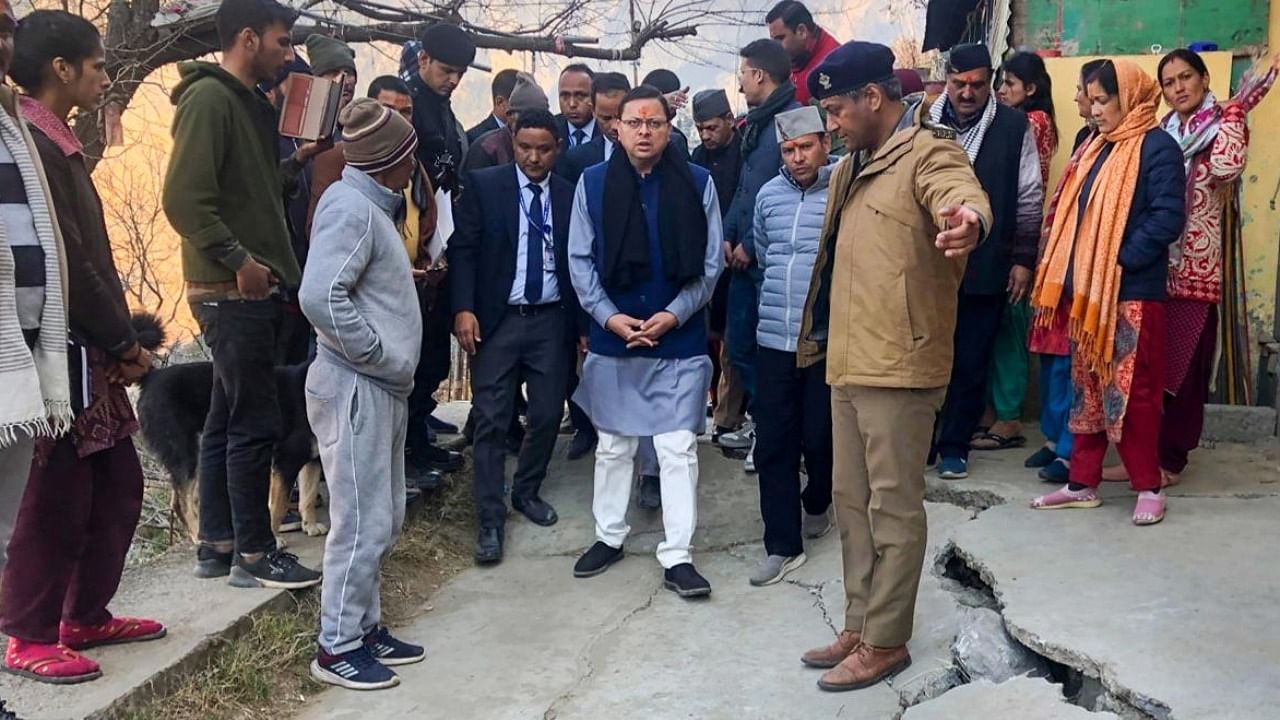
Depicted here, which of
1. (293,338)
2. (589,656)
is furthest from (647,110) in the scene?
(589,656)

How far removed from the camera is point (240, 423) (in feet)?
13.3

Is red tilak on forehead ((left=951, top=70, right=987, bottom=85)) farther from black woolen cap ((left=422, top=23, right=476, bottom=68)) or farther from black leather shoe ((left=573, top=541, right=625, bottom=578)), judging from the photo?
black leather shoe ((left=573, top=541, right=625, bottom=578))

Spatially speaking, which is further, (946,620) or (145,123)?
(145,123)

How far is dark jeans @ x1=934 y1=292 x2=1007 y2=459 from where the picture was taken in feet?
16.9

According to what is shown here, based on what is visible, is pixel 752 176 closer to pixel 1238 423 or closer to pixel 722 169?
pixel 722 169

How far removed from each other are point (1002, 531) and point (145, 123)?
8.54 meters

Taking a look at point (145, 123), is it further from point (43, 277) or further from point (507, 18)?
point (43, 277)

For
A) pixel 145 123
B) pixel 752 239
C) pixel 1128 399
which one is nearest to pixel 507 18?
pixel 145 123

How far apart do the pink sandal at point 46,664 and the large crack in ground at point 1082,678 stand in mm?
2912

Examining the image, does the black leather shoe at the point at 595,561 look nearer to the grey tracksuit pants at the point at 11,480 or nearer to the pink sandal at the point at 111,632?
the pink sandal at the point at 111,632

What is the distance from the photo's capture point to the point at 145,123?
9.79 meters

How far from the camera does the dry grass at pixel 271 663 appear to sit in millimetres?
3498

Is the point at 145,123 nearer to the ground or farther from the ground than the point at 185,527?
farther from the ground

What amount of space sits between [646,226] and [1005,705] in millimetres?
2462
